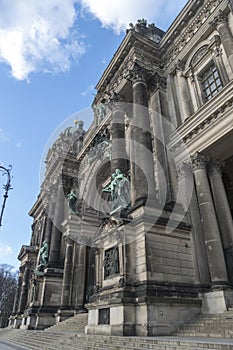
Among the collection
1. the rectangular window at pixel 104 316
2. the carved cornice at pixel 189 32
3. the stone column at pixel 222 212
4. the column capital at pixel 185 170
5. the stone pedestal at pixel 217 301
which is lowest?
the rectangular window at pixel 104 316

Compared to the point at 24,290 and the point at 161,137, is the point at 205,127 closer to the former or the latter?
the point at 161,137

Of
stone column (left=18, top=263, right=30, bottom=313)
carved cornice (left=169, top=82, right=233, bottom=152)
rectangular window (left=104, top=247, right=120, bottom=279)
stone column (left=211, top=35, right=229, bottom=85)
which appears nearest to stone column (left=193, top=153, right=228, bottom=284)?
carved cornice (left=169, top=82, right=233, bottom=152)

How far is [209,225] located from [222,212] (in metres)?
1.04

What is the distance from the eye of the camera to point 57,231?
73.4 ft

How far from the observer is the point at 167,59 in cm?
1716

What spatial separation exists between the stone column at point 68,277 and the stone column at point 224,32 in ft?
51.2

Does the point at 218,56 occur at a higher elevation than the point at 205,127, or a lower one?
higher

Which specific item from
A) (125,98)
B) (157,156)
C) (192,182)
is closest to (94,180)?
(125,98)

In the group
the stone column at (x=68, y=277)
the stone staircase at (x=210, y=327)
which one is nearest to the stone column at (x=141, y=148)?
the stone staircase at (x=210, y=327)

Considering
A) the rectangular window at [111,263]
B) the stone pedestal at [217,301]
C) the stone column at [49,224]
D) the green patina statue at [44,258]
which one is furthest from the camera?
the stone column at [49,224]

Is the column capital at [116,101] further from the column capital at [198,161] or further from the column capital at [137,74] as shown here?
the column capital at [198,161]

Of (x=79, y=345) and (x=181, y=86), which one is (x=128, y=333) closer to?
(x=79, y=345)

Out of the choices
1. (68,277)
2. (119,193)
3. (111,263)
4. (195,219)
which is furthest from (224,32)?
(68,277)

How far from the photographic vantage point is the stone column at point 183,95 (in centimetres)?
1405
